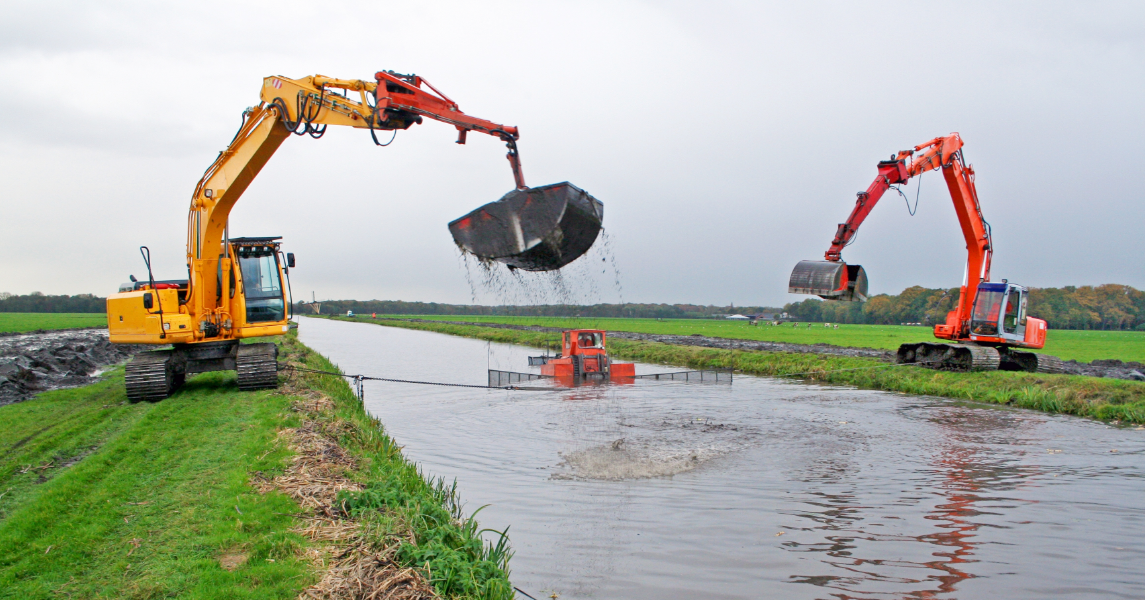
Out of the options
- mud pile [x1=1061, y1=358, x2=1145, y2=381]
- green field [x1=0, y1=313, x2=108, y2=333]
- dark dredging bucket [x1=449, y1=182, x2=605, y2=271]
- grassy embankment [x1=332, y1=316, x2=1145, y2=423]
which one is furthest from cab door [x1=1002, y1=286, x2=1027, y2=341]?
green field [x1=0, y1=313, x2=108, y2=333]

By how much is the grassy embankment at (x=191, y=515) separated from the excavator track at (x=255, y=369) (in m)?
2.98

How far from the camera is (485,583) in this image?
202 inches

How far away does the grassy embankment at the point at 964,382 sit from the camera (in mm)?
15820

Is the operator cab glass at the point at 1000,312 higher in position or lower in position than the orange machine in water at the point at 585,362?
higher

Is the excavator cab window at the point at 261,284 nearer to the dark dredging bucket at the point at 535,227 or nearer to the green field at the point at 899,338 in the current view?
the green field at the point at 899,338

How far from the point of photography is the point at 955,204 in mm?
20234

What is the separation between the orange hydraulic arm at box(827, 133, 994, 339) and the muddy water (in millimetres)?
4456

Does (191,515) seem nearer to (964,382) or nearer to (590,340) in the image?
(590,340)

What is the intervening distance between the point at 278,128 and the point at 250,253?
350 centimetres

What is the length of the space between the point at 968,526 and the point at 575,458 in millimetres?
5856

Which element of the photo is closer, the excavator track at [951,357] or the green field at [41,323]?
the excavator track at [951,357]

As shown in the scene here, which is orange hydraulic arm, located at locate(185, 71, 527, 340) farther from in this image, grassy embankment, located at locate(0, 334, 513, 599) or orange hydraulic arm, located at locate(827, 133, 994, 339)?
orange hydraulic arm, located at locate(827, 133, 994, 339)

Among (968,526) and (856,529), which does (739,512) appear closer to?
(856,529)

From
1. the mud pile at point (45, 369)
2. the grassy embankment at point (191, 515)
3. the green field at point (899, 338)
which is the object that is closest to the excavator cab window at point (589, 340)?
the green field at point (899, 338)
